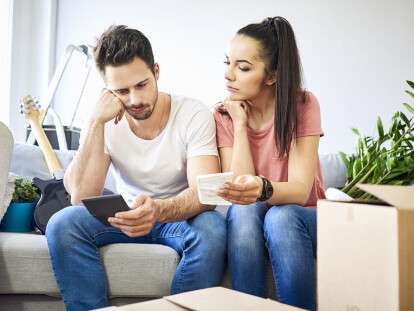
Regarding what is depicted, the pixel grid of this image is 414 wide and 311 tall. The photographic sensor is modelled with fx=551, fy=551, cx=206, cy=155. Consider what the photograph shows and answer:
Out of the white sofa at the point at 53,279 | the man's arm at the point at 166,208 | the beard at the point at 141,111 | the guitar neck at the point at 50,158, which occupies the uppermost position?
the beard at the point at 141,111

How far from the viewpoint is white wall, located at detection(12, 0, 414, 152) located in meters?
2.88

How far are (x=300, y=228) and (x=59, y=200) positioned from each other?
2.76ft

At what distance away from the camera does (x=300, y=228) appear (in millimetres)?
1392

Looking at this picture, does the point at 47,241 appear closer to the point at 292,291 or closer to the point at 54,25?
the point at 292,291

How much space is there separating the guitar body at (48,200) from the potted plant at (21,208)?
0.10ft

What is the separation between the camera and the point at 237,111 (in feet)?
5.45

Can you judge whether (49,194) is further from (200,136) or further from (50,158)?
(200,136)

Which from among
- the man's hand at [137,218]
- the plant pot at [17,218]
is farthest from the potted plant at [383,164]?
the plant pot at [17,218]

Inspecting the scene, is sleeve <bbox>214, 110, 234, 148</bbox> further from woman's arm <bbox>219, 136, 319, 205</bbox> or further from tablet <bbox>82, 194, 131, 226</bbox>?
tablet <bbox>82, 194, 131, 226</bbox>

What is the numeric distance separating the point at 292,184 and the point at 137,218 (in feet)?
1.40

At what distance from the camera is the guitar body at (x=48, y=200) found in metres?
1.76

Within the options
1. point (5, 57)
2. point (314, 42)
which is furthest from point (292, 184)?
point (5, 57)

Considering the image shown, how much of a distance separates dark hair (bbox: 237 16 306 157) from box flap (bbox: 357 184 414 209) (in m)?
0.71

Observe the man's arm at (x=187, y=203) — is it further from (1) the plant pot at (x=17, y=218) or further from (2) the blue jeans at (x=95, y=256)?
(1) the plant pot at (x=17, y=218)
